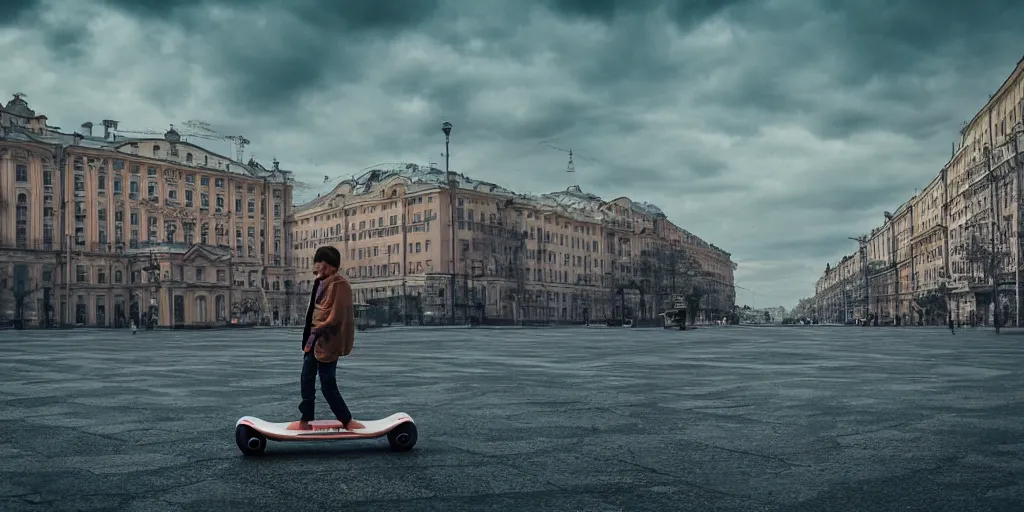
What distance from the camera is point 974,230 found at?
80438 mm

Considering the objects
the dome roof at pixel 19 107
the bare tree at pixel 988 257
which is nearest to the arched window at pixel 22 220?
the dome roof at pixel 19 107

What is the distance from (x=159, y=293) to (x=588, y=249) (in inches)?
2655

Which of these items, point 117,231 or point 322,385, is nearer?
point 322,385

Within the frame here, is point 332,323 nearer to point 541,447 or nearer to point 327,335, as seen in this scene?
point 327,335

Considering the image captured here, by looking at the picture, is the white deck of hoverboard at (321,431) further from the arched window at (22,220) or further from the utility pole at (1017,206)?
the arched window at (22,220)

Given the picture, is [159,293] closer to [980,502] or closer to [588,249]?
[588,249]

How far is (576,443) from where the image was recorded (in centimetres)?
846

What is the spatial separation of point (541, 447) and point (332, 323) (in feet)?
7.75

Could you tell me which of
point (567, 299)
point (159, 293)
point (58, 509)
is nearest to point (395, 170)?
point (567, 299)

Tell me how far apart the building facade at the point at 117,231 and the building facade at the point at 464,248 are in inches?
573

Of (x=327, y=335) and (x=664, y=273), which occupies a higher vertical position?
(x=664, y=273)

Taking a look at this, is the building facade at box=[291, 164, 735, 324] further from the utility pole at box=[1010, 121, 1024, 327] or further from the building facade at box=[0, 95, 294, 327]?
the utility pole at box=[1010, 121, 1024, 327]

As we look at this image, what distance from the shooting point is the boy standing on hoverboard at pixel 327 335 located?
Result: 7.89m

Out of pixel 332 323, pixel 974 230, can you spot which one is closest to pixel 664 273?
pixel 974 230
